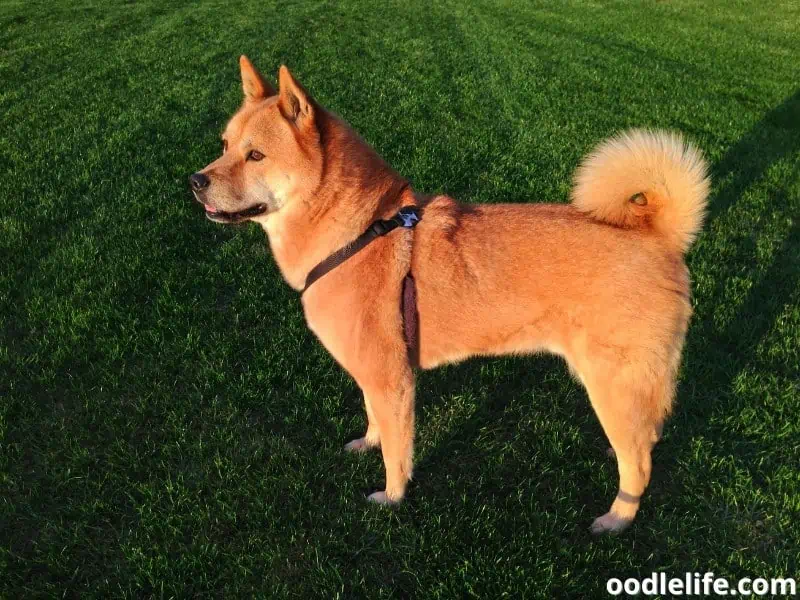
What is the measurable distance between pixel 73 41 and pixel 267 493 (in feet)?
50.4

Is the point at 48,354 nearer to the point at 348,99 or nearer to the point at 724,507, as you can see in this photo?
the point at 724,507

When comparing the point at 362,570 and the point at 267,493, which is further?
the point at 267,493

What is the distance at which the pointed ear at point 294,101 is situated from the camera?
2.75m

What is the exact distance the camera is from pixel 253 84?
318 cm

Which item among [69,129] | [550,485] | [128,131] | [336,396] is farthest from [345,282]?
[69,129]

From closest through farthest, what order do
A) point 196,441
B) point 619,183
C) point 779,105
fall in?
point 619,183, point 196,441, point 779,105

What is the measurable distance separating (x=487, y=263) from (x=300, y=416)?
1606 millimetres

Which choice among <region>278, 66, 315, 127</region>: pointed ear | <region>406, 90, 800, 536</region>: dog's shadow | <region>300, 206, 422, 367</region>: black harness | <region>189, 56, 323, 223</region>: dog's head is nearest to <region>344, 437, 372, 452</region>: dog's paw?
<region>406, 90, 800, 536</region>: dog's shadow

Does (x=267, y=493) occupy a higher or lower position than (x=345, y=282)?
lower

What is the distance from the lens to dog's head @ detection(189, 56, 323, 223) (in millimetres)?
2807

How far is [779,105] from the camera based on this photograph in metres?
9.32

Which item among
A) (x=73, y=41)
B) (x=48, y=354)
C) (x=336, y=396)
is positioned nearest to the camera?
(x=336, y=396)

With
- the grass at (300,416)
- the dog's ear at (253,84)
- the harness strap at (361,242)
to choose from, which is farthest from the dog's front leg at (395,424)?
the dog's ear at (253,84)

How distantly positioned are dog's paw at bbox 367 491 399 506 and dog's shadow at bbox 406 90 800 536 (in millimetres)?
246
